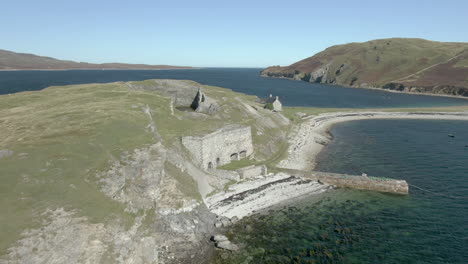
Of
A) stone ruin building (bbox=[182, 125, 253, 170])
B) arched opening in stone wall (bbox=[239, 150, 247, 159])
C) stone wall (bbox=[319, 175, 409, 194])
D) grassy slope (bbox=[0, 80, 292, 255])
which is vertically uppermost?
grassy slope (bbox=[0, 80, 292, 255])

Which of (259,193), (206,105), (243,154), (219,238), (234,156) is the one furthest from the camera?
(206,105)

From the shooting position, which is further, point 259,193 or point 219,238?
point 259,193

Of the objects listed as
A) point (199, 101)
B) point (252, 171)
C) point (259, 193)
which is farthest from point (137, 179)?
point (199, 101)

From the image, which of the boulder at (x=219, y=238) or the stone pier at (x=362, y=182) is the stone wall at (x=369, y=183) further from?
the boulder at (x=219, y=238)

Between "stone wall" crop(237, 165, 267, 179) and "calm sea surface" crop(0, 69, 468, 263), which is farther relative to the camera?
"stone wall" crop(237, 165, 267, 179)

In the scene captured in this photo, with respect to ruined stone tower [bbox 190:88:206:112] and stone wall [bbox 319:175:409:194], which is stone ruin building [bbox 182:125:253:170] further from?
stone wall [bbox 319:175:409:194]

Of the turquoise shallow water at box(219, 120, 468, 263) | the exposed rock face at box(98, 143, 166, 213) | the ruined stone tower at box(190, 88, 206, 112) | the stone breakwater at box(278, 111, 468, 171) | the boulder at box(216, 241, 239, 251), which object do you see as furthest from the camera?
the ruined stone tower at box(190, 88, 206, 112)

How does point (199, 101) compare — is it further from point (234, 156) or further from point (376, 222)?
point (376, 222)

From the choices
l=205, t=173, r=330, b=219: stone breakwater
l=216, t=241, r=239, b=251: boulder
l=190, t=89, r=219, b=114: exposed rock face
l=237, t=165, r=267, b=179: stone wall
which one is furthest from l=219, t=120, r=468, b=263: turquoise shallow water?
l=190, t=89, r=219, b=114: exposed rock face
